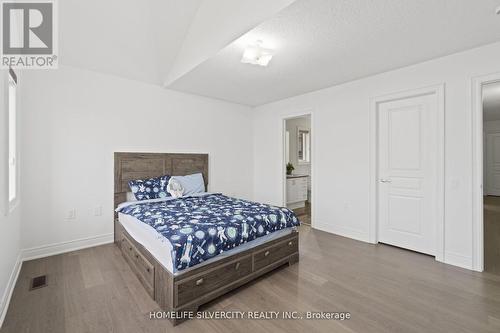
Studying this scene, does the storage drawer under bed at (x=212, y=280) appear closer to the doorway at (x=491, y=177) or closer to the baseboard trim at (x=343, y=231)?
the baseboard trim at (x=343, y=231)

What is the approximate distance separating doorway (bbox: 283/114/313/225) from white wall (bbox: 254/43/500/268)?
0.74m

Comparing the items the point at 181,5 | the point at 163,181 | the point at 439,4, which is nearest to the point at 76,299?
the point at 163,181

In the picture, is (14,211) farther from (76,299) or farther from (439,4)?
(439,4)

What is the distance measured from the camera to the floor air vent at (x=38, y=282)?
2.18 meters

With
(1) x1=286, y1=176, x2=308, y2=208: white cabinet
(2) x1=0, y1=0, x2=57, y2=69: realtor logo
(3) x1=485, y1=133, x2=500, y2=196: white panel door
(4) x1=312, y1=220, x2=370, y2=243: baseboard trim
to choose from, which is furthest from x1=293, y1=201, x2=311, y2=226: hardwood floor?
(3) x1=485, y1=133, x2=500, y2=196: white panel door

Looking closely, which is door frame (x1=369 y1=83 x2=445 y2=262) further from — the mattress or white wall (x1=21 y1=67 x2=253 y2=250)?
white wall (x1=21 y1=67 x2=253 y2=250)

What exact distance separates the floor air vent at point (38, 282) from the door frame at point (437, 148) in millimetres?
3865

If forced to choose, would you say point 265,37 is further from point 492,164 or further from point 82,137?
point 492,164

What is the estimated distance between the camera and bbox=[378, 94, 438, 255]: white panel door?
2867 mm

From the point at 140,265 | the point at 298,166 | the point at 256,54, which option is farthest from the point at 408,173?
the point at 298,166

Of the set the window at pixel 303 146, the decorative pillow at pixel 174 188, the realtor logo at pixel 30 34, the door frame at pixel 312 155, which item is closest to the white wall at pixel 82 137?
the realtor logo at pixel 30 34

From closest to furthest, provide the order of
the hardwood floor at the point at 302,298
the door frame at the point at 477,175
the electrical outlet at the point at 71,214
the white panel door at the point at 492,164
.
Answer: the hardwood floor at the point at 302,298
the door frame at the point at 477,175
the electrical outlet at the point at 71,214
the white panel door at the point at 492,164

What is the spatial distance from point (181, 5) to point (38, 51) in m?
1.84

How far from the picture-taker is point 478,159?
247 cm
